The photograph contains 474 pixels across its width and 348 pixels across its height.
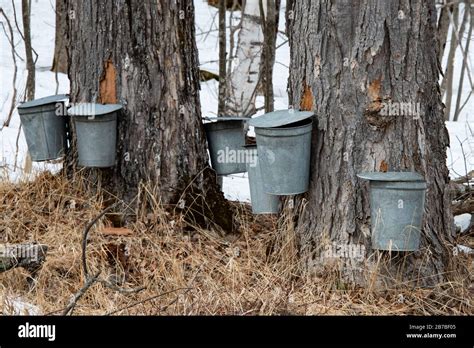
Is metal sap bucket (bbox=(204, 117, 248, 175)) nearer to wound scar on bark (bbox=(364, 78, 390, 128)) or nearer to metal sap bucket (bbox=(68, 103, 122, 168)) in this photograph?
metal sap bucket (bbox=(68, 103, 122, 168))

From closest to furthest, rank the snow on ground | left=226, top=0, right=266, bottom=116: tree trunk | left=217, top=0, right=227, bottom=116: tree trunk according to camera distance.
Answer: the snow on ground < left=217, top=0, right=227, bottom=116: tree trunk < left=226, top=0, right=266, bottom=116: tree trunk

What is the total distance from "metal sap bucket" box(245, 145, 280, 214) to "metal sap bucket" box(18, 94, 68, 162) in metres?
1.35

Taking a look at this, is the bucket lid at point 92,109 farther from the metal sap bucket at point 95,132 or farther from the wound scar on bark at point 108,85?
the wound scar on bark at point 108,85

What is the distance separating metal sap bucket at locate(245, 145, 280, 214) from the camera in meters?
4.82

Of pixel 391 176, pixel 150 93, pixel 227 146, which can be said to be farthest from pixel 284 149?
pixel 150 93

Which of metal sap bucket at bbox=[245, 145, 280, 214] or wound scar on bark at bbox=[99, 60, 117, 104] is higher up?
wound scar on bark at bbox=[99, 60, 117, 104]

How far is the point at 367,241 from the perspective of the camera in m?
4.35

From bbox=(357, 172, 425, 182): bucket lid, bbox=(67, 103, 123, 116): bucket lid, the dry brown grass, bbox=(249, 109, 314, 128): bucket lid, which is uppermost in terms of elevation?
bbox=(249, 109, 314, 128): bucket lid

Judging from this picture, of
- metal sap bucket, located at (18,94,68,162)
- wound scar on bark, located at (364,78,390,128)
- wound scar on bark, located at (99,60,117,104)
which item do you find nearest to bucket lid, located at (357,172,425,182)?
wound scar on bark, located at (364,78,390,128)

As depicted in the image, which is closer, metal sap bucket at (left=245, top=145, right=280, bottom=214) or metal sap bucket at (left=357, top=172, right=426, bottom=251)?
metal sap bucket at (left=357, top=172, right=426, bottom=251)

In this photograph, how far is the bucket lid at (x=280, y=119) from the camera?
420cm

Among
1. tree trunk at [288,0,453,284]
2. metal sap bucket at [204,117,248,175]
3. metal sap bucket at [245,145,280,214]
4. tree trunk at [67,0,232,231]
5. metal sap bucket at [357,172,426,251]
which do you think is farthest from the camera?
metal sap bucket at [204,117,248,175]
